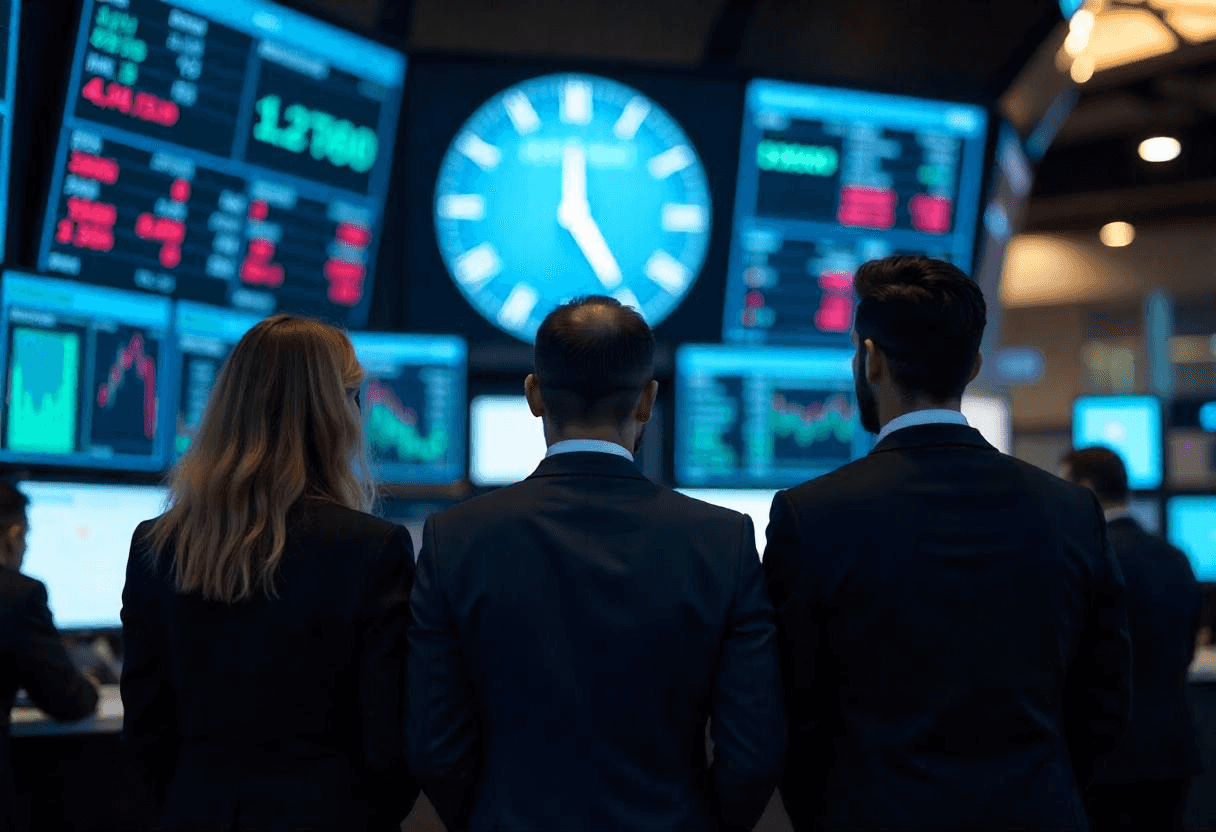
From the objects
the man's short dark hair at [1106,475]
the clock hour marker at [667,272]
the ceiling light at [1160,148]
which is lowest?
the man's short dark hair at [1106,475]

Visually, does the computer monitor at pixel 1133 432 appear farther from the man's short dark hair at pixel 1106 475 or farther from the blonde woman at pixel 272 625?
the blonde woman at pixel 272 625

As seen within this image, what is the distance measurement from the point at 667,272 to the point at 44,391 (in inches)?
79.9

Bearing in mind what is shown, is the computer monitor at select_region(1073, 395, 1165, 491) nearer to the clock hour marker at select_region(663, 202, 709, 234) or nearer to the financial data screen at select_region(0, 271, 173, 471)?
the clock hour marker at select_region(663, 202, 709, 234)

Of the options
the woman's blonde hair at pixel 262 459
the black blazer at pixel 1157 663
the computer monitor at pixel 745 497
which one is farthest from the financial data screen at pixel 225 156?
the black blazer at pixel 1157 663

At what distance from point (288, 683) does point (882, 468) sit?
0.73 metres

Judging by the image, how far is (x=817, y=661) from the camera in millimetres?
1587

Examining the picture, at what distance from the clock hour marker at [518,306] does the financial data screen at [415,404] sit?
355mm

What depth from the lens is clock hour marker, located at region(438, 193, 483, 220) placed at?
14.0 ft

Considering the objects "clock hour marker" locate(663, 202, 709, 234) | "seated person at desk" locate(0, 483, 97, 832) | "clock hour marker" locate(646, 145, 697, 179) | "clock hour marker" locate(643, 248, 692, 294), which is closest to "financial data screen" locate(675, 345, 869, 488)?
"clock hour marker" locate(643, 248, 692, 294)

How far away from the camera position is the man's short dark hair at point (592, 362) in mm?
1571

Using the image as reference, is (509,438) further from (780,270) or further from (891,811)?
(891,811)

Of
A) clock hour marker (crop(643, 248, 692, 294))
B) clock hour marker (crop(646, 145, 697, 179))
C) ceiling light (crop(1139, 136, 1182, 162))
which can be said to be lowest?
clock hour marker (crop(643, 248, 692, 294))

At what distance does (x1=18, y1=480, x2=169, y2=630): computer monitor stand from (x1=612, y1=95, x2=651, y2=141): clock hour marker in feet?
6.61

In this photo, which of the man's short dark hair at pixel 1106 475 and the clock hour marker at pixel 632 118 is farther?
the clock hour marker at pixel 632 118
